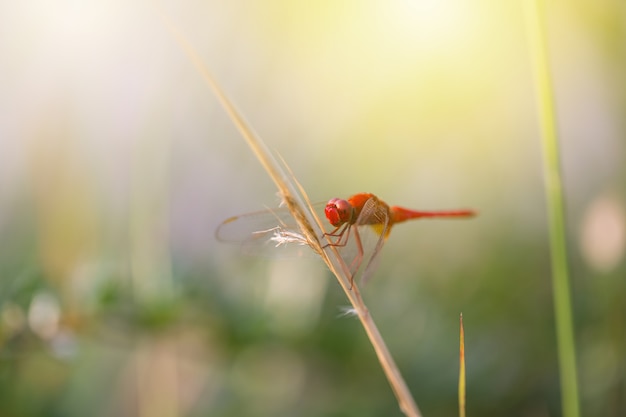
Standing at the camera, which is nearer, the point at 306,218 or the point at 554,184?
the point at 306,218

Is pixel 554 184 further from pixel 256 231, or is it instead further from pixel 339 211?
pixel 256 231

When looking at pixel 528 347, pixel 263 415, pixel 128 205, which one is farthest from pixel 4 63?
pixel 528 347

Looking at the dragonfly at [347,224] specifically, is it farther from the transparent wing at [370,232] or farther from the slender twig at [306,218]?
the slender twig at [306,218]

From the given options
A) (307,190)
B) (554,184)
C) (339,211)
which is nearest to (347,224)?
(339,211)

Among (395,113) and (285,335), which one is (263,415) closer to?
(285,335)

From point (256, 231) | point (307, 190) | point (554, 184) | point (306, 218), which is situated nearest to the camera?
point (306, 218)

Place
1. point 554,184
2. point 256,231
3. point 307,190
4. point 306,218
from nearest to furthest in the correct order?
point 306,218 < point 554,184 < point 256,231 < point 307,190

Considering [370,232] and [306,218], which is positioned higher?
[306,218]
